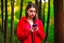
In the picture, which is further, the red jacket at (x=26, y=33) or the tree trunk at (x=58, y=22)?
the tree trunk at (x=58, y=22)

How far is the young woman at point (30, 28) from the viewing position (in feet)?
6.55

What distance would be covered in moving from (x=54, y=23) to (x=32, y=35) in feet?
1.40

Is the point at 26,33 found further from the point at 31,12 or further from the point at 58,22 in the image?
the point at 58,22

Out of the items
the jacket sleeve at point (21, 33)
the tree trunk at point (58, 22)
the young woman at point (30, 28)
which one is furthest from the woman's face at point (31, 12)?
the tree trunk at point (58, 22)

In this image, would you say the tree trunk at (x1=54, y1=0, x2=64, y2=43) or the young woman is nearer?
the young woman

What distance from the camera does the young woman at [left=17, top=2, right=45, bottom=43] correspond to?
200 cm

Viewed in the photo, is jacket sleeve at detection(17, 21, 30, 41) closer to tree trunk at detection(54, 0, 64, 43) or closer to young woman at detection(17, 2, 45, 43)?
young woman at detection(17, 2, 45, 43)

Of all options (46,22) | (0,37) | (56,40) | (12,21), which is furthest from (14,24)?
(56,40)

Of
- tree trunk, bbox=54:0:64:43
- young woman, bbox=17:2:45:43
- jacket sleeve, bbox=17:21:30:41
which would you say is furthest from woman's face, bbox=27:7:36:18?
tree trunk, bbox=54:0:64:43

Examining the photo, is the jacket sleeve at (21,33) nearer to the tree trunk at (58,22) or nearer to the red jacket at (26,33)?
the red jacket at (26,33)

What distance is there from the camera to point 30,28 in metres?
2.00

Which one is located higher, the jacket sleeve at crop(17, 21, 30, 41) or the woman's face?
the woman's face

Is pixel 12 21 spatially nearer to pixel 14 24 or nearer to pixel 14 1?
pixel 14 24

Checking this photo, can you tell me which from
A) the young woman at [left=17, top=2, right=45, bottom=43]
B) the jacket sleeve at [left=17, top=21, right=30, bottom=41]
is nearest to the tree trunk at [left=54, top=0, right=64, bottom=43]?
the young woman at [left=17, top=2, right=45, bottom=43]
